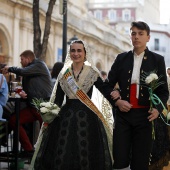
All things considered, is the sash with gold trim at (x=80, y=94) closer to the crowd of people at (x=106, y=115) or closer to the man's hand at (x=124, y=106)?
the crowd of people at (x=106, y=115)

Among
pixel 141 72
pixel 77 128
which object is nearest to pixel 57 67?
pixel 77 128

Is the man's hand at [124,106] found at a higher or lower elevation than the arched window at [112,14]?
lower

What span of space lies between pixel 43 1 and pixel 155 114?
25358 mm

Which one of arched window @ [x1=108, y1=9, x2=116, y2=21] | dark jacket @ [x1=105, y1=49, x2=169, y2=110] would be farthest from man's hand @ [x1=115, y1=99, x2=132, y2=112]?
arched window @ [x1=108, y1=9, x2=116, y2=21]

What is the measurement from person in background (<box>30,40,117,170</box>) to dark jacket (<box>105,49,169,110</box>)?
783 millimetres

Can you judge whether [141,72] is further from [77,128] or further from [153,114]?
[77,128]

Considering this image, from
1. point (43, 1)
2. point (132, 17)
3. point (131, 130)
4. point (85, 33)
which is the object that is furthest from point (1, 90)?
point (132, 17)

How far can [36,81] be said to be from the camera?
9.55 meters

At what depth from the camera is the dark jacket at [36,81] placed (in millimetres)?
9406

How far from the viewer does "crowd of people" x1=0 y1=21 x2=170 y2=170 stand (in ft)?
20.2

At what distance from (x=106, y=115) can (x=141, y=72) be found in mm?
1700

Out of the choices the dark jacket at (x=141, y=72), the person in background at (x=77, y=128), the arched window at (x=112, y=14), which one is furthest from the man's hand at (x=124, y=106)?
the arched window at (x=112, y=14)

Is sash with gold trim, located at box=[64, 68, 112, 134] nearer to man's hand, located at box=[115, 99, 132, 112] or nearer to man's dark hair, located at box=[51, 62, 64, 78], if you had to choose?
man's hand, located at box=[115, 99, 132, 112]

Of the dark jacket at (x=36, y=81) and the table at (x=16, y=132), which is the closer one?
the table at (x=16, y=132)
